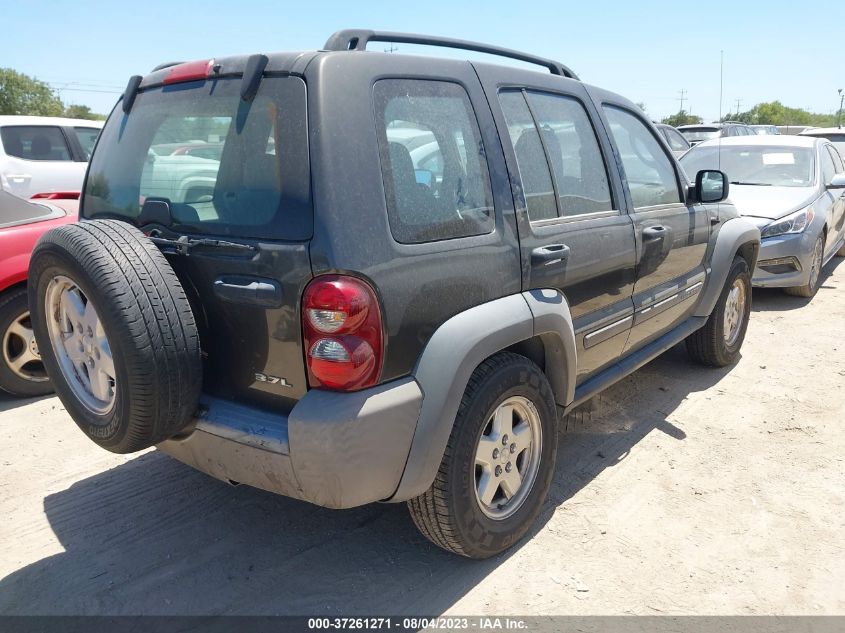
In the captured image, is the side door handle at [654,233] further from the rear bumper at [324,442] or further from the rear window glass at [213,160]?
the rear window glass at [213,160]

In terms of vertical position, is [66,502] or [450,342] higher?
[450,342]

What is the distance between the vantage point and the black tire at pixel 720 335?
475 cm

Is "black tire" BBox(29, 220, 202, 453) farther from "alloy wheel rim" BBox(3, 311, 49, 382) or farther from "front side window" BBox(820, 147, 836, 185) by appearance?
"front side window" BBox(820, 147, 836, 185)

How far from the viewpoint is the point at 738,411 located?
4.32 m

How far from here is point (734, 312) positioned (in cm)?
504

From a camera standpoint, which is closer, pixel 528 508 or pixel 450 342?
pixel 450 342

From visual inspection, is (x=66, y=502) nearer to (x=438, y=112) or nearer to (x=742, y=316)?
(x=438, y=112)

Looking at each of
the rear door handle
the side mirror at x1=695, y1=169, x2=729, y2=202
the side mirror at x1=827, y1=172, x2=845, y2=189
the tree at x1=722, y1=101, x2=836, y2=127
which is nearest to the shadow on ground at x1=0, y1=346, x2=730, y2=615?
the rear door handle

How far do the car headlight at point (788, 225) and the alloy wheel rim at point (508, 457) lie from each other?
15.8 feet

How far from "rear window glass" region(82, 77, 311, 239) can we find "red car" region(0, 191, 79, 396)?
1.65 m

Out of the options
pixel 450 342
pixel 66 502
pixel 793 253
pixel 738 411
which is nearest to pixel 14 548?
pixel 66 502

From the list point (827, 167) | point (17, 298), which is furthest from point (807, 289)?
point (17, 298)

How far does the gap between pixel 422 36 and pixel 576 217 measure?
104 cm

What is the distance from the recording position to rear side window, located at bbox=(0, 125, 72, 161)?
8.46m
